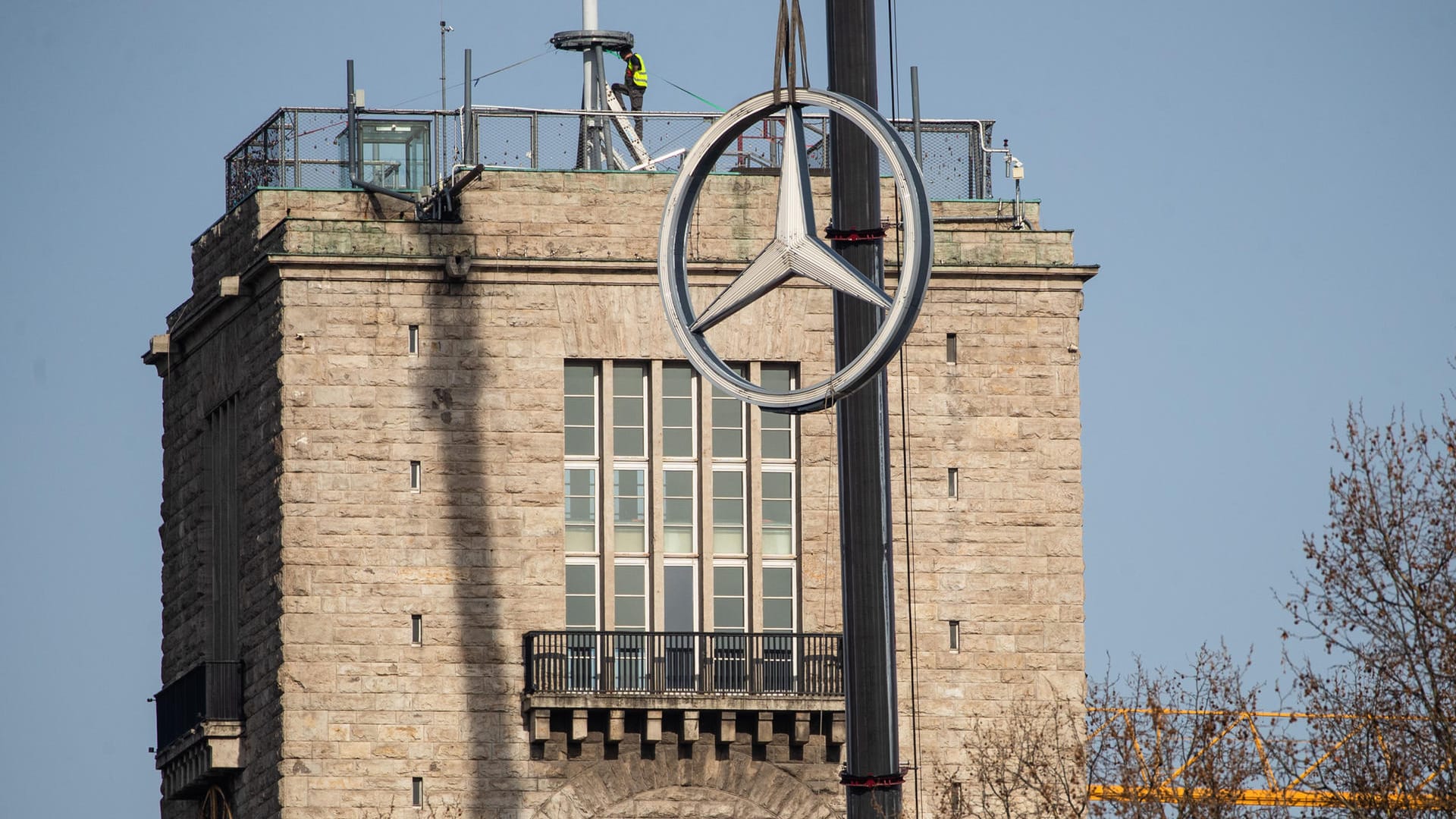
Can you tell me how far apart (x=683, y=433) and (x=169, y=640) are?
10800mm

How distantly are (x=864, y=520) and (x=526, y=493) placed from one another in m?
11.5

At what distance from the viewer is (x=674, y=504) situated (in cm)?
5681

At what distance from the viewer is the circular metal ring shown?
42281 millimetres

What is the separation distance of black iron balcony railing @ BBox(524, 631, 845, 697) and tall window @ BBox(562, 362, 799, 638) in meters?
0.38

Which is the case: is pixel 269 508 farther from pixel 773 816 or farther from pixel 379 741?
pixel 773 816

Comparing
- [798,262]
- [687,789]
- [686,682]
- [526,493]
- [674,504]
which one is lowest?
[687,789]

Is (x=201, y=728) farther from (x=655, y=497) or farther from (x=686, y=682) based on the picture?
(x=655, y=497)

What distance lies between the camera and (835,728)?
55.8m

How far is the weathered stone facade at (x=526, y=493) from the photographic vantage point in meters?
55.2

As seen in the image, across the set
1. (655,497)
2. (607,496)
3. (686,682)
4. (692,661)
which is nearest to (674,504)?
(655,497)

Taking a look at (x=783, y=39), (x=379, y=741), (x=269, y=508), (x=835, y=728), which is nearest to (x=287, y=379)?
(x=269, y=508)

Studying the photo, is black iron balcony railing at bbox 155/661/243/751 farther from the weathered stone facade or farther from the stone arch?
the stone arch

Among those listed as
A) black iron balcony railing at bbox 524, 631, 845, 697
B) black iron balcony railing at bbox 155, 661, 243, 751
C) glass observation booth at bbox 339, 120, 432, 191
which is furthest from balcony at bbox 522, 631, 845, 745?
glass observation booth at bbox 339, 120, 432, 191

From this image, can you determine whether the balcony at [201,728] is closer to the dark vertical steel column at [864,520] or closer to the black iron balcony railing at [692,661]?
the black iron balcony railing at [692,661]
